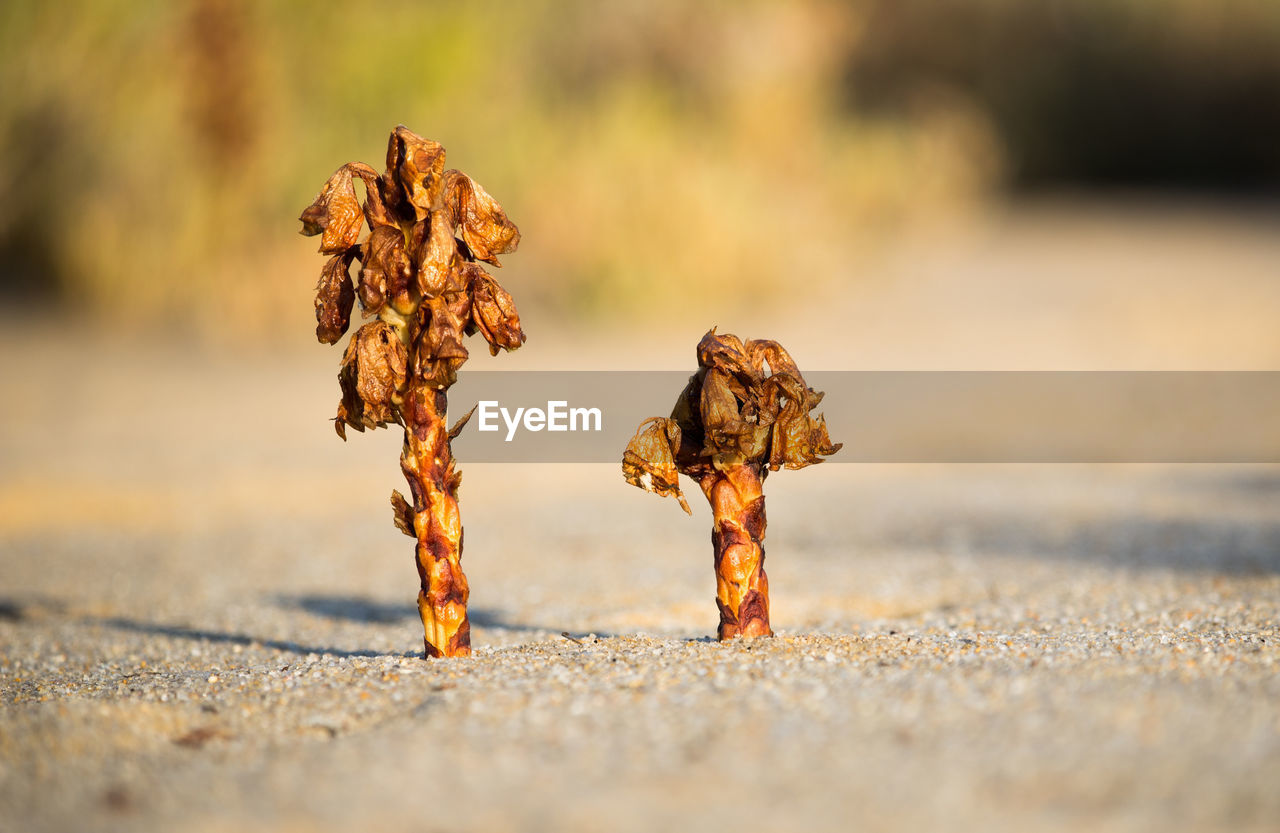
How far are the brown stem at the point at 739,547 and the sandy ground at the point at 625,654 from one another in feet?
Result: 0.27

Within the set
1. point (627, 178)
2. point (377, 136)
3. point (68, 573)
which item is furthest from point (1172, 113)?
point (68, 573)

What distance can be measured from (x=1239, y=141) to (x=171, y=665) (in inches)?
670

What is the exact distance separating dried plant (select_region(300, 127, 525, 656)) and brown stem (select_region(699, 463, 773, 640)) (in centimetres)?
40

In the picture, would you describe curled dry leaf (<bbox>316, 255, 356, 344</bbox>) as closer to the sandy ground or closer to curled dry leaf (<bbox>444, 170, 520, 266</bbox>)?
curled dry leaf (<bbox>444, 170, 520, 266</bbox>)

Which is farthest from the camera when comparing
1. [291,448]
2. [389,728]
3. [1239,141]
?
[1239,141]

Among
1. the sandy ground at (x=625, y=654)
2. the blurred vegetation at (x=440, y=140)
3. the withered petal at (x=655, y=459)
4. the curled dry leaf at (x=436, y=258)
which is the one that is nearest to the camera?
the sandy ground at (x=625, y=654)

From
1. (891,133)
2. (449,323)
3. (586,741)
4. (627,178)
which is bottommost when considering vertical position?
(586,741)

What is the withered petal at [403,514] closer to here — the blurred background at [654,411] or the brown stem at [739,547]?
the blurred background at [654,411]

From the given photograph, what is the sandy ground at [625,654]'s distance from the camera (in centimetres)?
136

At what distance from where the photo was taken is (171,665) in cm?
250

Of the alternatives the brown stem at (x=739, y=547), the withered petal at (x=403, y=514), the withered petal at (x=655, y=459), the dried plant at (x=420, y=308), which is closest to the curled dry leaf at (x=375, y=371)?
the dried plant at (x=420, y=308)

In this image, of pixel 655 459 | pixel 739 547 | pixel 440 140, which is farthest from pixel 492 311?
pixel 440 140

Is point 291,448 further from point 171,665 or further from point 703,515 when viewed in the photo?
point 171,665

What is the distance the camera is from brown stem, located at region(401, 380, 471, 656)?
1.92 m
